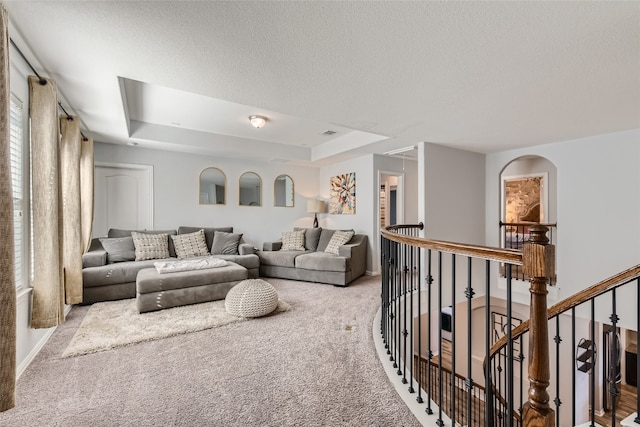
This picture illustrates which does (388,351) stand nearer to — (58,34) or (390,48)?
(390,48)

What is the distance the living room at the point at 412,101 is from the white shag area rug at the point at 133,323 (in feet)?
1.11

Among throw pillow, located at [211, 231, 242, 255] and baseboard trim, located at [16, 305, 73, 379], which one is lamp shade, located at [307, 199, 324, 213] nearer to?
throw pillow, located at [211, 231, 242, 255]

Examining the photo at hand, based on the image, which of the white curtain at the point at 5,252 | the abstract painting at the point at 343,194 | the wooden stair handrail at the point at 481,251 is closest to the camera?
the wooden stair handrail at the point at 481,251

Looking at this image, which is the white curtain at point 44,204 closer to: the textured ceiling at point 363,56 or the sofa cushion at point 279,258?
the textured ceiling at point 363,56

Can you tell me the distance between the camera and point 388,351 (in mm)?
2359

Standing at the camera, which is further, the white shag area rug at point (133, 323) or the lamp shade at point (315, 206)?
the lamp shade at point (315, 206)

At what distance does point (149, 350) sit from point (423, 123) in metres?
3.46

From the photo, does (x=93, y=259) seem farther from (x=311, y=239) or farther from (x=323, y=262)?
(x=311, y=239)

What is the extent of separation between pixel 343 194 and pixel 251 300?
3.29 meters

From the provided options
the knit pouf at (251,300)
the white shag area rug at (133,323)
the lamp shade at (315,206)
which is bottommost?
the white shag area rug at (133,323)

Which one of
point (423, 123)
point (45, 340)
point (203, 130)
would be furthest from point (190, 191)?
point (423, 123)

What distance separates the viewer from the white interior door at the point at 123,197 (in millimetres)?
4613

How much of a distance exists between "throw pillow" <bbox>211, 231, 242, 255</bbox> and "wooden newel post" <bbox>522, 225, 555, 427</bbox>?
444 cm

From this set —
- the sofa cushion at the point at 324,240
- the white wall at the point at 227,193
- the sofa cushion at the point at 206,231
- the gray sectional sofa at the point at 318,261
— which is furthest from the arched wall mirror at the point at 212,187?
the sofa cushion at the point at 324,240
